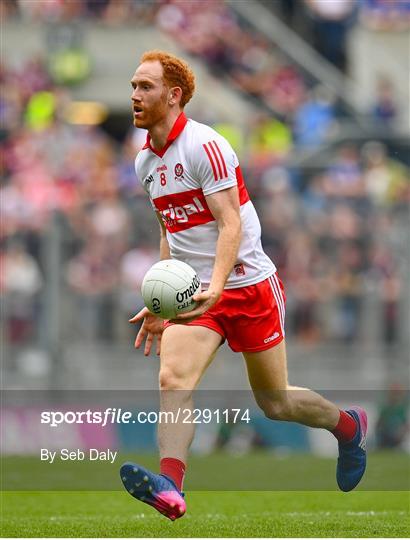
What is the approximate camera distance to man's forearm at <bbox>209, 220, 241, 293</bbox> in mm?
8741

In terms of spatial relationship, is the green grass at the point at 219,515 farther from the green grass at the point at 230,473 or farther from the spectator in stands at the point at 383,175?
the spectator in stands at the point at 383,175

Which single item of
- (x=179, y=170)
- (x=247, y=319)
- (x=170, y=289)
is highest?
(x=179, y=170)

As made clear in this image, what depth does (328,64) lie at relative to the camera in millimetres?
24750

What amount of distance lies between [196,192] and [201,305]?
28.5 inches

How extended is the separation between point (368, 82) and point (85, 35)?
171 inches

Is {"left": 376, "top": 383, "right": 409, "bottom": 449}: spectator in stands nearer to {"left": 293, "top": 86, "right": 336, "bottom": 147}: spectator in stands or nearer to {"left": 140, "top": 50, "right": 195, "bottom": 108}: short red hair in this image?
{"left": 293, "top": 86, "right": 336, "bottom": 147}: spectator in stands

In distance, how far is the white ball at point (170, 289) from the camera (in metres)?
8.54

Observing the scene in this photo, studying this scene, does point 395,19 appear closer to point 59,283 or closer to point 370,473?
point 59,283

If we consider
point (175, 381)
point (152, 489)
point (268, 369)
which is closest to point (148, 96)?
point (175, 381)

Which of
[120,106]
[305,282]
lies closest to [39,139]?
[120,106]

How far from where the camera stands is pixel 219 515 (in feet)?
34.4

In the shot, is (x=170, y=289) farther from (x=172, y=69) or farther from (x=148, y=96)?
(x=172, y=69)

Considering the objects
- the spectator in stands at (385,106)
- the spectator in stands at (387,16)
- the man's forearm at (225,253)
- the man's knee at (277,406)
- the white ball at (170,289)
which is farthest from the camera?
the spectator in stands at (387,16)

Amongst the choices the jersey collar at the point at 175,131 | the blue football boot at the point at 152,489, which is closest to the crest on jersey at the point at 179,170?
the jersey collar at the point at 175,131
